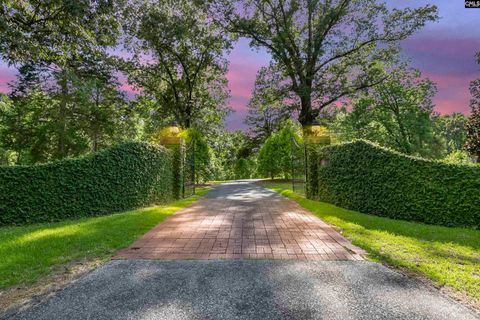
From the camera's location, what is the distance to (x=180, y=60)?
20.2 m

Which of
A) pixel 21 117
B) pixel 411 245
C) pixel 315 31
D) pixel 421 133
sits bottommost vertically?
pixel 411 245

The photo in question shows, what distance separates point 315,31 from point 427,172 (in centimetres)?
1106

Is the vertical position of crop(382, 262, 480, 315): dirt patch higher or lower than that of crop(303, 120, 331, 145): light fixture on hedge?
lower

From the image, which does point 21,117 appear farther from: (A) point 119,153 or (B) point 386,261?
(B) point 386,261

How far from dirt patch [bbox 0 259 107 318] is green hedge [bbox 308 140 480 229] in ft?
23.0

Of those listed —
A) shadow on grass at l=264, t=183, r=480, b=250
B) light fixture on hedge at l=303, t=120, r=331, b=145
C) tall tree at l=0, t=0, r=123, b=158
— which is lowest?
shadow on grass at l=264, t=183, r=480, b=250

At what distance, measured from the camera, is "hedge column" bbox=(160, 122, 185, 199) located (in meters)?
12.1

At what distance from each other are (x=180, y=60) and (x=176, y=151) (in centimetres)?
1047

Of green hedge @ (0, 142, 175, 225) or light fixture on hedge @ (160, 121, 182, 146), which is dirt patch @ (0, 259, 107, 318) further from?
light fixture on hedge @ (160, 121, 182, 146)

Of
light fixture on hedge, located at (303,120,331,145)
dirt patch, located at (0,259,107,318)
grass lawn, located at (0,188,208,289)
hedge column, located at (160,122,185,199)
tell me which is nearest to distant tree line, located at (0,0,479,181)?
hedge column, located at (160,122,185,199)

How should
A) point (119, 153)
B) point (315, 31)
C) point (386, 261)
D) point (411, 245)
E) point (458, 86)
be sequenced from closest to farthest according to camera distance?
point (386, 261)
point (411, 245)
point (119, 153)
point (458, 86)
point (315, 31)

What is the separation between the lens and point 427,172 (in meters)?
6.88

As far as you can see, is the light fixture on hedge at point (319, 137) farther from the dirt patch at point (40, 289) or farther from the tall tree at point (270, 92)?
the dirt patch at point (40, 289)

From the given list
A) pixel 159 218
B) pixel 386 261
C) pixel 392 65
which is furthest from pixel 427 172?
pixel 392 65
